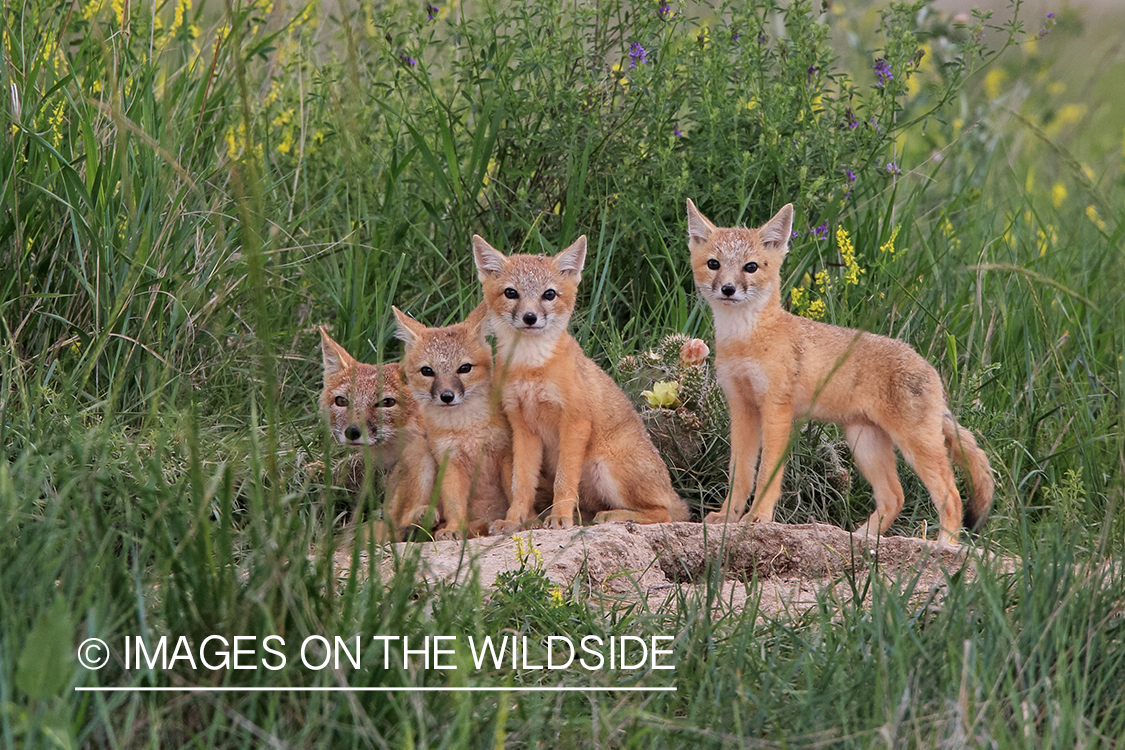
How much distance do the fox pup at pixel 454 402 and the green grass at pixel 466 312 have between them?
335mm

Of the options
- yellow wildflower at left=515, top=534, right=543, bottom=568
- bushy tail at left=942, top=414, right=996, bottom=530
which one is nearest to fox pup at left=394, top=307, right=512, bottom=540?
yellow wildflower at left=515, top=534, right=543, bottom=568

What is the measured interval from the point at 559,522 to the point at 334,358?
125 centimetres

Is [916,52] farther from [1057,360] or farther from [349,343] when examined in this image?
[349,343]

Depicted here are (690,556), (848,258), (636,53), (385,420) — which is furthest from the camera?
(636,53)

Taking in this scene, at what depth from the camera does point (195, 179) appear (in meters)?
5.26

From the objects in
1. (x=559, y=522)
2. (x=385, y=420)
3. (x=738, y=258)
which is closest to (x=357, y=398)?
(x=385, y=420)

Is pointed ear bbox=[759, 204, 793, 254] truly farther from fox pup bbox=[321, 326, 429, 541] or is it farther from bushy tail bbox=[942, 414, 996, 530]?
fox pup bbox=[321, 326, 429, 541]

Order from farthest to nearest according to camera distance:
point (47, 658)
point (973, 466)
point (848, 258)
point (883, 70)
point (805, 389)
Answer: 1. point (883, 70)
2. point (848, 258)
3. point (805, 389)
4. point (973, 466)
5. point (47, 658)

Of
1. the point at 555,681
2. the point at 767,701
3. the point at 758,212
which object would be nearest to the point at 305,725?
the point at 555,681

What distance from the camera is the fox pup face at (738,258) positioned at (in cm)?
469

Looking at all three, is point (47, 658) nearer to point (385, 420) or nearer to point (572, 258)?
point (385, 420)

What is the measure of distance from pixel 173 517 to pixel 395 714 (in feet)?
2.25

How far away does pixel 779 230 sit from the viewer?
486cm

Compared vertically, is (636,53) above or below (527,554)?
above
